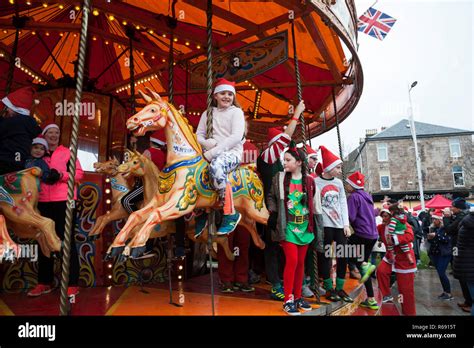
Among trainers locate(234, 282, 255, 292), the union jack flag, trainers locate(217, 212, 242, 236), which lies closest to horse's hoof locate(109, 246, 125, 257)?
trainers locate(217, 212, 242, 236)

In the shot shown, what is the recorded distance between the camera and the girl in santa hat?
11.4 ft

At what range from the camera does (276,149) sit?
449cm

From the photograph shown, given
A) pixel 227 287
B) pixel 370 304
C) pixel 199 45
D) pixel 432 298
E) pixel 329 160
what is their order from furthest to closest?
pixel 432 298
pixel 199 45
pixel 370 304
pixel 329 160
pixel 227 287

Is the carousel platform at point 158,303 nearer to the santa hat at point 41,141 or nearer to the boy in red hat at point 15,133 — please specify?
the boy in red hat at point 15,133

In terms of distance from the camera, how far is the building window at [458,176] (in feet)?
104

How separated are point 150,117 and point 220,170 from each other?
35.3 inches

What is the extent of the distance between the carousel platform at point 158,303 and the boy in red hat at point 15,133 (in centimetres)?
164

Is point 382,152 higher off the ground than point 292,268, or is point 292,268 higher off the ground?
point 382,152

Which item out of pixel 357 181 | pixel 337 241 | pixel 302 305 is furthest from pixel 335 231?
pixel 302 305

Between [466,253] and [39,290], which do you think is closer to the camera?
[39,290]

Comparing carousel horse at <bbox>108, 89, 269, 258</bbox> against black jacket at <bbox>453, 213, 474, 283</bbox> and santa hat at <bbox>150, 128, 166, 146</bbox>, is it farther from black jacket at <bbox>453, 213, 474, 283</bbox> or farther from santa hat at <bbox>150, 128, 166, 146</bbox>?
black jacket at <bbox>453, 213, 474, 283</bbox>

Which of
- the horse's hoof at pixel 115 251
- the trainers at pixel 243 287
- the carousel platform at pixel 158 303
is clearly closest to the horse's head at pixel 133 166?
the horse's hoof at pixel 115 251

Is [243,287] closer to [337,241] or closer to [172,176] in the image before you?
[337,241]
